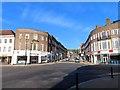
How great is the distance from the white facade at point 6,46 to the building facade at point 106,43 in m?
27.1

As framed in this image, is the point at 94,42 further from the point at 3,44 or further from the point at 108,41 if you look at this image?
the point at 3,44

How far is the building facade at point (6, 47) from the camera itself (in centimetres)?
5138

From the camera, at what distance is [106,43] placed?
48500 mm

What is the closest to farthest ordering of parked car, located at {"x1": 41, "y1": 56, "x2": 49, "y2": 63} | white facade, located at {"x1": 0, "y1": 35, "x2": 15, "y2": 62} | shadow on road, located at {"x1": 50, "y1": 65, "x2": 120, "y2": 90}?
shadow on road, located at {"x1": 50, "y1": 65, "x2": 120, "y2": 90} < white facade, located at {"x1": 0, "y1": 35, "x2": 15, "y2": 62} < parked car, located at {"x1": 41, "y1": 56, "x2": 49, "y2": 63}

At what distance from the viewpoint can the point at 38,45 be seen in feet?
176

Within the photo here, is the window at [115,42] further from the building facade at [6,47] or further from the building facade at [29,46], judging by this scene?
the building facade at [6,47]

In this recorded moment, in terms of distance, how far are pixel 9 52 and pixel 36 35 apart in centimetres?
1033

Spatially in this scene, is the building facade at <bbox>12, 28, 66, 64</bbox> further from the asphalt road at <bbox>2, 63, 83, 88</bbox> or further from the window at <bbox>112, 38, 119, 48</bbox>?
the asphalt road at <bbox>2, 63, 83, 88</bbox>

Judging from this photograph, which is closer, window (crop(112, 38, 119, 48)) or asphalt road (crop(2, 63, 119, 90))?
asphalt road (crop(2, 63, 119, 90))

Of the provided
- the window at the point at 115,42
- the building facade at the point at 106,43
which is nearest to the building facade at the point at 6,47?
the building facade at the point at 106,43

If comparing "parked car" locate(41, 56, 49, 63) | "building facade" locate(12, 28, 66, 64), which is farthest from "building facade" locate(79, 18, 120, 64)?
"building facade" locate(12, 28, 66, 64)

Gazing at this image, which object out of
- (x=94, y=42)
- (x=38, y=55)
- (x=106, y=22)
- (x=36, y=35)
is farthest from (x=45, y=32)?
(x=106, y=22)

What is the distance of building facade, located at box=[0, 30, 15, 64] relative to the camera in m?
51.4

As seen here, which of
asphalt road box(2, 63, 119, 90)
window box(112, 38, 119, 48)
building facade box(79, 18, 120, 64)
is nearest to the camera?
asphalt road box(2, 63, 119, 90)
